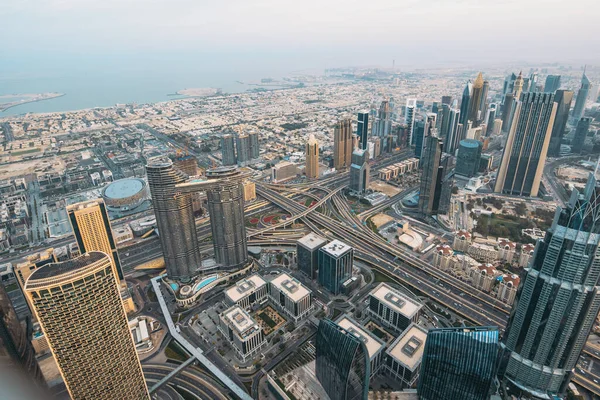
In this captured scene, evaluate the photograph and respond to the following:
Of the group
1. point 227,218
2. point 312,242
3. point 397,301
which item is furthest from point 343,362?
point 227,218

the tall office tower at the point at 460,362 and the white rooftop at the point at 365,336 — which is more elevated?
the tall office tower at the point at 460,362

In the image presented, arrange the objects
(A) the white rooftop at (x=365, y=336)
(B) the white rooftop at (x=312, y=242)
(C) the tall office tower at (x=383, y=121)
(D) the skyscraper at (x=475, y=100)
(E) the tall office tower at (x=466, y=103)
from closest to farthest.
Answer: (A) the white rooftop at (x=365, y=336)
(B) the white rooftop at (x=312, y=242)
(D) the skyscraper at (x=475, y=100)
(E) the tall office tower at (x=466, y=103)
(C) the tall office tower at (x=383, y=121)

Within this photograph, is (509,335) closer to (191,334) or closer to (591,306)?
(591,306)

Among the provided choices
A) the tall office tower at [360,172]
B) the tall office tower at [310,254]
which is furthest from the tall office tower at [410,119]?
the tall office tower at [310,254]

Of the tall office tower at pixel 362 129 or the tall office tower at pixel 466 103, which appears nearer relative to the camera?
the tall office tower at pixel 362 129

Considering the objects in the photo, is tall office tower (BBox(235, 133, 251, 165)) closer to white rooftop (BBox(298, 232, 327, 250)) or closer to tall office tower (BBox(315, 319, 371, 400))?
white rooftop (BBox(298, 232, 327, 250))

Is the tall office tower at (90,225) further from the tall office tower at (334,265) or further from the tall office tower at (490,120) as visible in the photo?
the tall office tower at (490,120)

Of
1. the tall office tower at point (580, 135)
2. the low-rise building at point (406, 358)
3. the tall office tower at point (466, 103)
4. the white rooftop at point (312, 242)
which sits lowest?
the low-rise building at point (406, 358)
